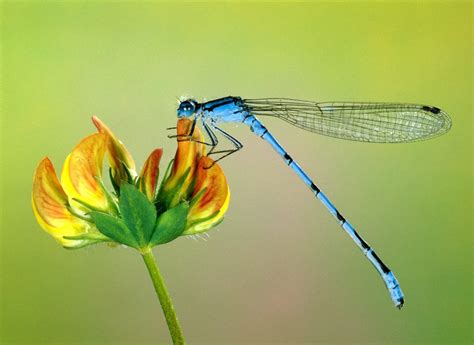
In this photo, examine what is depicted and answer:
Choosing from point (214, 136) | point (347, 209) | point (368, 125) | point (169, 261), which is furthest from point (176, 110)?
point (347, 209)

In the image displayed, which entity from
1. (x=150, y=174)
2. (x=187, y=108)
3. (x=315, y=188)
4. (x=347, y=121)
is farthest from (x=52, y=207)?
(x=347, y=121)

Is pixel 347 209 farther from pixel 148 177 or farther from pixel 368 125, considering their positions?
pixel 148 177

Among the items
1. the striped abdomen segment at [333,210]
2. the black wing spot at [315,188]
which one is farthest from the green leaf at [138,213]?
the black wing spot at [315,188]

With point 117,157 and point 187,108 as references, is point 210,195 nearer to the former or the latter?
point 117,157

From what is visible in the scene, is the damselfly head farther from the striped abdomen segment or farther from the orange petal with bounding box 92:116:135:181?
the orange petal with bounding box 92:116:135:181

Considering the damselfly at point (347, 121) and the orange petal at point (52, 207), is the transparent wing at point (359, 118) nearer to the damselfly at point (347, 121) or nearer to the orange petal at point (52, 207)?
the damselfly at point (347, 121)

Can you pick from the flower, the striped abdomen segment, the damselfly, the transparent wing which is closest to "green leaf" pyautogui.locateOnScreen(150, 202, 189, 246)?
the flower

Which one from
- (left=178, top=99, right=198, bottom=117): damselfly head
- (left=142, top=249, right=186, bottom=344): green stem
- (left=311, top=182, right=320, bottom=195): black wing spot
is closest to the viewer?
(left=142, top=249, right=186, bottom=344): green stem
